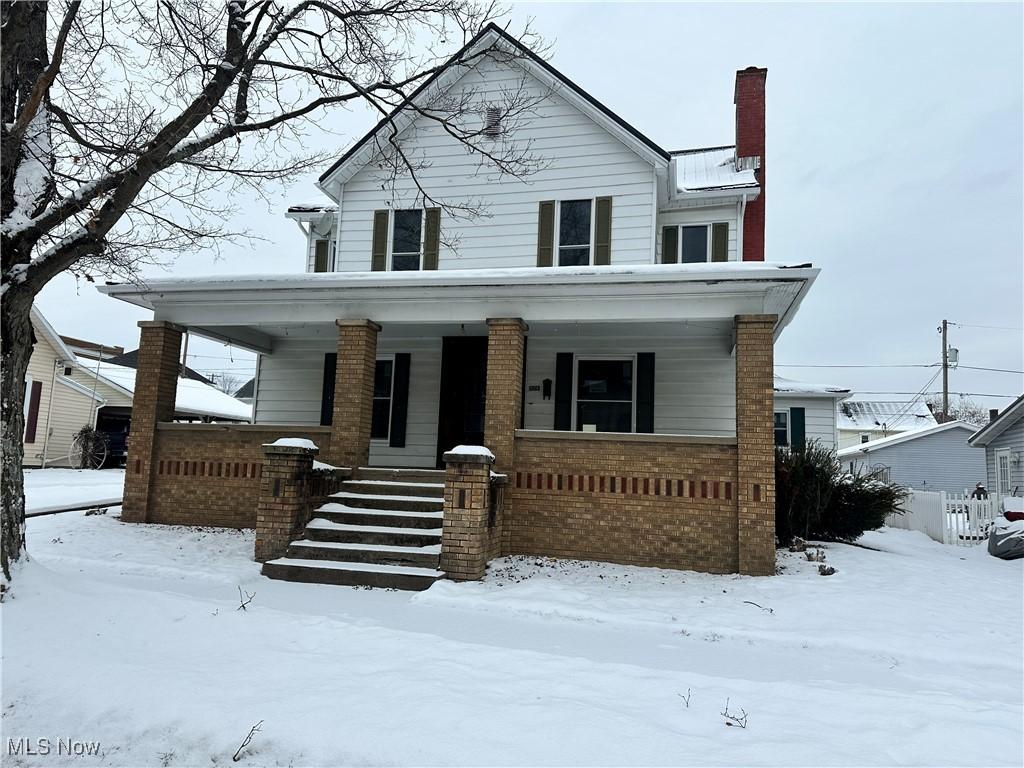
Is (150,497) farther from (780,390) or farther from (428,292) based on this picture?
(780,390)

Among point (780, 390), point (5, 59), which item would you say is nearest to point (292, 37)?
point (5, 59)

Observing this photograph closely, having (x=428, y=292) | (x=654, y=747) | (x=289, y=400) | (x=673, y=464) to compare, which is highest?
(x=428, y=292)

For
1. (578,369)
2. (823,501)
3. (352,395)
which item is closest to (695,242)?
(578,369)

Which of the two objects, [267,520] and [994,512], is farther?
[994,512]

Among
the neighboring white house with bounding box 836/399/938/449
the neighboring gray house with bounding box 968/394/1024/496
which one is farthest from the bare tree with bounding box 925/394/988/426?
the neighboring gray house with bounding box 968/394/1024/496

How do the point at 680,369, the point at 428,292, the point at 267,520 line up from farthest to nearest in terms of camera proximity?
the point at 680,369
the point at 428,292
the point at 267,520

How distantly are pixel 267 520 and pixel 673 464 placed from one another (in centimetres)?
506

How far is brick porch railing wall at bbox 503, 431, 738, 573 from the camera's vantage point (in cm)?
815

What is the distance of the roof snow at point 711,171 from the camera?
41.0 feet

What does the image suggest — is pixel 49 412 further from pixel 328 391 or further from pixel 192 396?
pixel 328 391

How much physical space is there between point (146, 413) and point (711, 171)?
1200 centimetres

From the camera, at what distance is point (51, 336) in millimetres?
23906

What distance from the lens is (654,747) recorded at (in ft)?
11.4

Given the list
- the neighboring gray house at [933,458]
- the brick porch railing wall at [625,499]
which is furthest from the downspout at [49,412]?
the neighboring gray house at [933,458]
